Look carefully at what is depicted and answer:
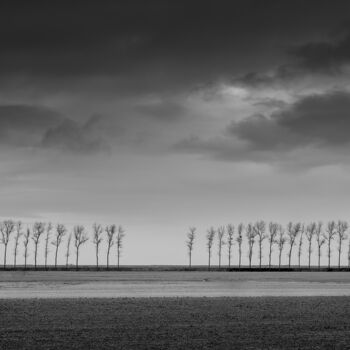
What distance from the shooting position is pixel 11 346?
21.2m

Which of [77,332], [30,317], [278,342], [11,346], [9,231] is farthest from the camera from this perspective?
[9,231]

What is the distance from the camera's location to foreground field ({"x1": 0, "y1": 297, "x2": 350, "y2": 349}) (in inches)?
878

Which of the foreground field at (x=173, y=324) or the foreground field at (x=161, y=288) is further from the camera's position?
the foreground field at (x=161, y=288)

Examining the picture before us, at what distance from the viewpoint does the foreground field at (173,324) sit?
2231cm

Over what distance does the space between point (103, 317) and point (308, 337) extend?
10.9 m

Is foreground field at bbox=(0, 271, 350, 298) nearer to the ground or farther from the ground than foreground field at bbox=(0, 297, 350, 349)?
nearer to the ground

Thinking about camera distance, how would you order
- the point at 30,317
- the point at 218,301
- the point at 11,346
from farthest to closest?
the point at 218,301
the point at 30,317
the point at 11,346

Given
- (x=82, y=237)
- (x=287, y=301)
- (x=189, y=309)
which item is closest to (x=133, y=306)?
(x=189, y=309)

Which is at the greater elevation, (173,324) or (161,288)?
(173,324)

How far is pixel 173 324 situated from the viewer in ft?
91.2

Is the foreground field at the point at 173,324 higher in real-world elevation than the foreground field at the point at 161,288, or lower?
higher

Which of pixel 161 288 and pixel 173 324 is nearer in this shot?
pixel 173 324

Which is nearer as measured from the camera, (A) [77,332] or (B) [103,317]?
(A) [77,332]

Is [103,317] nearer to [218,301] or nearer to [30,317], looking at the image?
[30,317]
